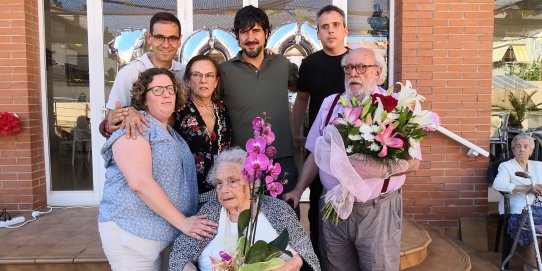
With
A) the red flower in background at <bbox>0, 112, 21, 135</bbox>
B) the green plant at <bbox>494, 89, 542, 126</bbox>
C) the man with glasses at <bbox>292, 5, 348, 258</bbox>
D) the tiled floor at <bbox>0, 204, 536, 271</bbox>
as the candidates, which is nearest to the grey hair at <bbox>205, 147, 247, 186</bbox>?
the man with glasses at <bbox>292, 5, 348, 258</bbox>

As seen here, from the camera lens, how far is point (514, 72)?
514 centimetres

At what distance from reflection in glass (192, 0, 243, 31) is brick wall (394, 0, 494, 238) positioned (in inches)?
71.4

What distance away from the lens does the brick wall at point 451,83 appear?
13.6 ft

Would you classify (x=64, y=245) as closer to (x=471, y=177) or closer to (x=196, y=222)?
(x=196, y=222)

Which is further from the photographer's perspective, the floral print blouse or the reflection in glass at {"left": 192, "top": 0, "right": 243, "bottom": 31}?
the reflection in glass at {"left": 192, "top": 0, "right": 243, "bottom": 31}

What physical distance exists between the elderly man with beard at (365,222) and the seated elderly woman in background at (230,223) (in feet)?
0.50

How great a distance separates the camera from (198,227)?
2006mm

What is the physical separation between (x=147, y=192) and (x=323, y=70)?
4.63 feet

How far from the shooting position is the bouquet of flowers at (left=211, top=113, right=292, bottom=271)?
4.67 feet

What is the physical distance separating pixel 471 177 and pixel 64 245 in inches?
147

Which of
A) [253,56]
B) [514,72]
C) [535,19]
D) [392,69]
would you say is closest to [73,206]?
[253,56]

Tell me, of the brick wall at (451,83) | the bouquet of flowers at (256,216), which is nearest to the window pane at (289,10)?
the brick wall at (451,83)

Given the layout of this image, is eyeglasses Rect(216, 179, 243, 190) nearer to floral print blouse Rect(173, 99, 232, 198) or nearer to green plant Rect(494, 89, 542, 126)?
floral print blouse Rect(173, 99, 232, 198)

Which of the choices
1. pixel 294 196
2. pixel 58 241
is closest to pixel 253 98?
pixel 294 196
